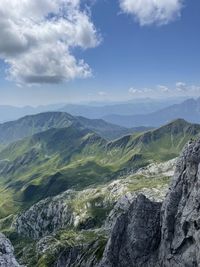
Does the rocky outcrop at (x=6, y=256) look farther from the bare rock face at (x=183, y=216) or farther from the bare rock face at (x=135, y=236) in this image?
the bare rock face at (x=183, y=216)

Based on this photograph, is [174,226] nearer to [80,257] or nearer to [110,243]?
[110,243]

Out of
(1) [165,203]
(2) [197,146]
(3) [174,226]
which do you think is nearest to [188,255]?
(3) [174,226]

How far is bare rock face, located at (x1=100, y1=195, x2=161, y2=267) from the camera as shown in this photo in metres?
95.8

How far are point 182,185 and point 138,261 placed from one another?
21.9 metres

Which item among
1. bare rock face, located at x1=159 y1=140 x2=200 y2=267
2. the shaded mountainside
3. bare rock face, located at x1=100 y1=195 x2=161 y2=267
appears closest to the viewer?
bare rock face, located at x1=159 y1=140 x2=200 y2=267

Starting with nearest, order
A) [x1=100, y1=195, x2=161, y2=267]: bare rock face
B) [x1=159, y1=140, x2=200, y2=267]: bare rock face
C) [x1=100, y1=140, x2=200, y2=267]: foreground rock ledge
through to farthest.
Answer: [x1=159, y1=140, x2=200, y2=267]: bare rock face → [x1=100, y1=140, x2=200, y2=267]: foreground rock ledge → [x1=100, y1=195, x2=161, y2=267]: bare rock face

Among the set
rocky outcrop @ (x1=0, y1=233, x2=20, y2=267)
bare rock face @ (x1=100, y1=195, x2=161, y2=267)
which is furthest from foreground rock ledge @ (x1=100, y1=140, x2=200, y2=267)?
rocky outcrop @ (x1=0, y1=233, x2=20, y2=267)

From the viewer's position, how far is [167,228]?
89.4 meters

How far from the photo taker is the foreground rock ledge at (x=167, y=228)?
81438 millimetres

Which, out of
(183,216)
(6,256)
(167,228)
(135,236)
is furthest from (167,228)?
(6,256)

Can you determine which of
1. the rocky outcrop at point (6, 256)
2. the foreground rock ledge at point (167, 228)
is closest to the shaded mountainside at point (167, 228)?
the foreground rock ledge at point (167, 228)

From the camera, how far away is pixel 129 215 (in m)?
106

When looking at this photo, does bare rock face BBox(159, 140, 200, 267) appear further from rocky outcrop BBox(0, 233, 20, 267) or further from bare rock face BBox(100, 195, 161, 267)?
rocky outcrop BBox(0, 233, 20, 267)

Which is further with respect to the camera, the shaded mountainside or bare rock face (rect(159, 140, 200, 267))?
the shaded mountainside
